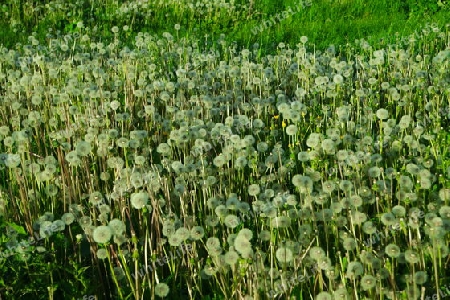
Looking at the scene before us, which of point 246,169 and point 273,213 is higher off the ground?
point 273,213

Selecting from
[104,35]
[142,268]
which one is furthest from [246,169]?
[104,35]

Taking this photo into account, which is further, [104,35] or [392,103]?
[104,35]

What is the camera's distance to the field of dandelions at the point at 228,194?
2.63 m

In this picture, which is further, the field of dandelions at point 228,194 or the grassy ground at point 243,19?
the grassy ground at point 243,19

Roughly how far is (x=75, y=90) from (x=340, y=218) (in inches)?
107

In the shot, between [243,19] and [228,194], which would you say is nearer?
[228,194]

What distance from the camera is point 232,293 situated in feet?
8.30

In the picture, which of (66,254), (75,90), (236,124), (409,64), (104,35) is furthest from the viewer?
(104,35)

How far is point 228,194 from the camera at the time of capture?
3.46 meters

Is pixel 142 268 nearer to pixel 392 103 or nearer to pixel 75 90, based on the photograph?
pixel 75 90

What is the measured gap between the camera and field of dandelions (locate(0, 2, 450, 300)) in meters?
2.63

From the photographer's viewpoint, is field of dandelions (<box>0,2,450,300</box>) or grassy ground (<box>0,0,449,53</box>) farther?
grassy ground (<box>0,0,449,53</box>)

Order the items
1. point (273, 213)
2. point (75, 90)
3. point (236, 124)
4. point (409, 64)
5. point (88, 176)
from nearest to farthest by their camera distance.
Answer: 1. point (273, 213)
2. point (88, 176)
3. point (236, 124)
4. point (75, 90)
5. point (409, 64)

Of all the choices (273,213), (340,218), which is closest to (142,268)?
(273,213)
